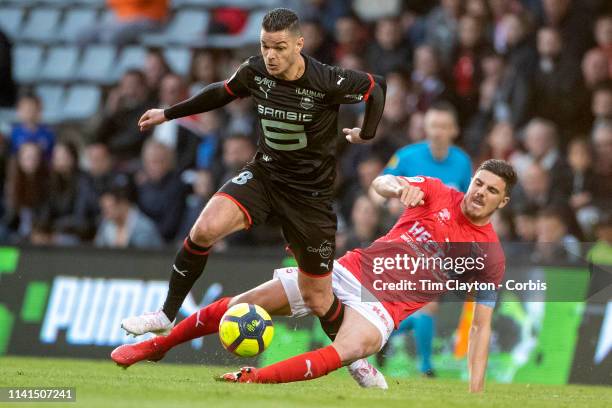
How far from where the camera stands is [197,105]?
305 inches

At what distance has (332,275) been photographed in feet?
26.4

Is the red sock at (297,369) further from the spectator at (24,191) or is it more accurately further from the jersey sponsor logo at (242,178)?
the spectator at (24,191)

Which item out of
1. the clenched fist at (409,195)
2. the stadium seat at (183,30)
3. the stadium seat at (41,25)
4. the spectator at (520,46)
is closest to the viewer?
the clenched fist at (409,195)

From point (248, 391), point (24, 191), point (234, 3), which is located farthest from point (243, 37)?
point (248, 391)

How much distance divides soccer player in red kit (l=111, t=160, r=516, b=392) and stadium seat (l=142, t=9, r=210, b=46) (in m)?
8.88

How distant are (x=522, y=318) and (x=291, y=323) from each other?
207cm

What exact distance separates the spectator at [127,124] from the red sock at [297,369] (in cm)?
779

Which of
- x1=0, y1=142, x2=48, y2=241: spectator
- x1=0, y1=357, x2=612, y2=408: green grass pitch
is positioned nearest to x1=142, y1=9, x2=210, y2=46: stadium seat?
x1=0, y1=142, x2=48, y2=241: spectator

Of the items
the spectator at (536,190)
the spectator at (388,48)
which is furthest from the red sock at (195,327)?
the spectator at (388,48)

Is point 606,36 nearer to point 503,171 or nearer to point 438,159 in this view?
point 438,159

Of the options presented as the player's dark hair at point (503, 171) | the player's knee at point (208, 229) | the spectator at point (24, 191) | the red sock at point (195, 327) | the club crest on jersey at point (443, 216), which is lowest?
the spectator at point (24, 191)

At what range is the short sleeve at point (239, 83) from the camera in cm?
764

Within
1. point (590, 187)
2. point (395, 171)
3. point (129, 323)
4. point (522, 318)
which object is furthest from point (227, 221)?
point (590, 187)

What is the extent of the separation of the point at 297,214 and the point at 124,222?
5.60m
